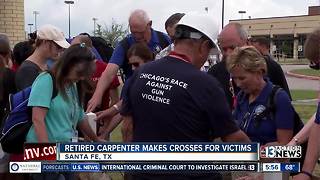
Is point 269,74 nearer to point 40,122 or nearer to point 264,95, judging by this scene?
point 264,95

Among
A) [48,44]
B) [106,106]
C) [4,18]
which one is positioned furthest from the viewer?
[4,18]

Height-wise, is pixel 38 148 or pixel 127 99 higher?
pixel 127 99

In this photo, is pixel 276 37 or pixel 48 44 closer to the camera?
pixel 48 44

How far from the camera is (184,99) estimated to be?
9.29ft

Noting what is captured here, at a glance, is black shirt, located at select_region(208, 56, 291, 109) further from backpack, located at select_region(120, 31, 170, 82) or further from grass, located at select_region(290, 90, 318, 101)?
grass, located at select_region(290, 90, 318, 101)

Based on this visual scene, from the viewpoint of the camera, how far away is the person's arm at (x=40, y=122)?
3861 millimetres

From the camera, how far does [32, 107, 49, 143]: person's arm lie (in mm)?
3861

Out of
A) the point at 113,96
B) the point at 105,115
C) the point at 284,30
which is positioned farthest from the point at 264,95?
the point at 284,30

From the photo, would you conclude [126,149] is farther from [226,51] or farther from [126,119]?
[226,51]

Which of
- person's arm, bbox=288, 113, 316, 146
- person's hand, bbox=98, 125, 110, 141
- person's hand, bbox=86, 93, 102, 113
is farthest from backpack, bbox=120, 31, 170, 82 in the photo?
person's arm, bbox=288, 113, 316, 146

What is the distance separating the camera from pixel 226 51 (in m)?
4.89

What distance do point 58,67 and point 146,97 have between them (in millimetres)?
1197

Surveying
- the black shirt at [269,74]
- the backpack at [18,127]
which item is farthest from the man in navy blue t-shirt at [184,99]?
the black shirt at [269,74]

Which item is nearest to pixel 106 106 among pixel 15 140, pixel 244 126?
pixel 15 140
